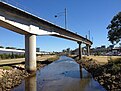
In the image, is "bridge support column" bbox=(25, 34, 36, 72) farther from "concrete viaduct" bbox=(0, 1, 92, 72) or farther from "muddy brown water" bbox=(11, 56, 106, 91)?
"muddy brown water" bbox=(11, 56, 106, 91)

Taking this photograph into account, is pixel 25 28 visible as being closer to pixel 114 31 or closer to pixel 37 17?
pixel 37 17

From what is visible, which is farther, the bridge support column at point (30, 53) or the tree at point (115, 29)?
the tree at point (115, 29)

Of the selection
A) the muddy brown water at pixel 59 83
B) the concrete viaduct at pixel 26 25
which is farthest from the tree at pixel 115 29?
the muddy brown water at pixel 59 83

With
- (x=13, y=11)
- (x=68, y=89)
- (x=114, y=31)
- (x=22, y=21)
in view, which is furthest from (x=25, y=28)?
(x=114, y=31)

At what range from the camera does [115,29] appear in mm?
61562

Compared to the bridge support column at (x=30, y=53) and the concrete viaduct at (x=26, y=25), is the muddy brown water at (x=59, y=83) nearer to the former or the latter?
the bridge support column at (x=30, y=53)

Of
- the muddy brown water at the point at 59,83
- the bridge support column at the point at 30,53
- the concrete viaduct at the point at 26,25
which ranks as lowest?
the muddy brown water at the point at 59,83

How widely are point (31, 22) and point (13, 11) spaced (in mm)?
6118

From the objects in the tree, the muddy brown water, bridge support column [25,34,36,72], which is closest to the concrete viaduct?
bridge support column [25,34,36,72]

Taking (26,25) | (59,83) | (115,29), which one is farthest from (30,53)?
(115,29)

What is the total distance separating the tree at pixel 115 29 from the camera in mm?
59719

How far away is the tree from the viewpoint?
5972 centimetres

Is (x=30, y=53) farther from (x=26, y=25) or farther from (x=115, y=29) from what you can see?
(x=115, y=29)

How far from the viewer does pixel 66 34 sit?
201ft
